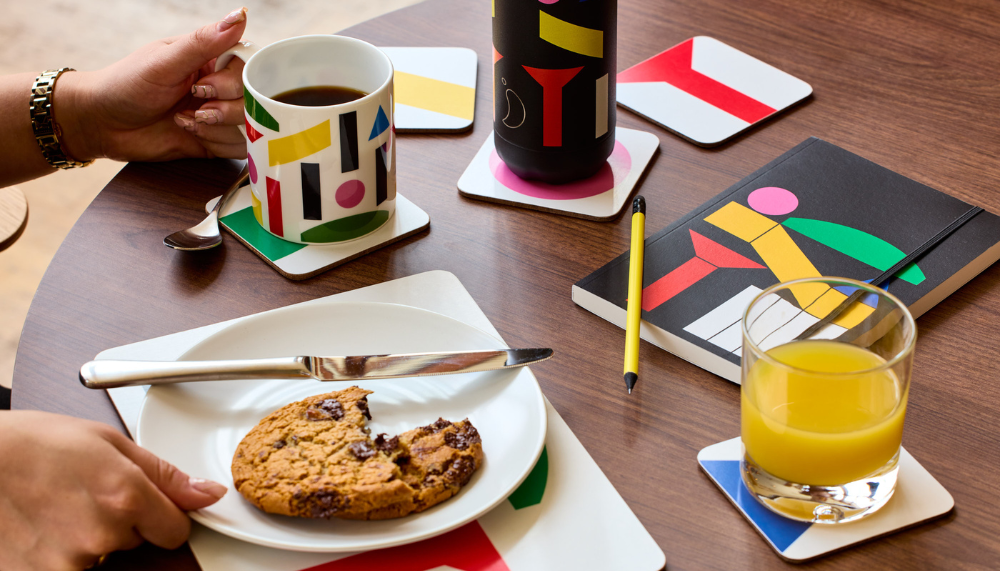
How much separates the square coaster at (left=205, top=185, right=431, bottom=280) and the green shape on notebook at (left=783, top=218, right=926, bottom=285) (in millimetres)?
383

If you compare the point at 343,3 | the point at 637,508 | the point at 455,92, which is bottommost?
the point at 343,3

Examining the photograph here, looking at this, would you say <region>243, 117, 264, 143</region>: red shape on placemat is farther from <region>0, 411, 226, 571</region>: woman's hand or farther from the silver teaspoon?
<region>0, 411, 226, 571</region>: woman's hand

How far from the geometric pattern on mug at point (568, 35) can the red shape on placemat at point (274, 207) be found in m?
0.29

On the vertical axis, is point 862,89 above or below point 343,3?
above

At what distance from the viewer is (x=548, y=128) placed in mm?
838

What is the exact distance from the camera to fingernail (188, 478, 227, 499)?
54 centimetres

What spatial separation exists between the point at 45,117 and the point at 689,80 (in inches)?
30.6

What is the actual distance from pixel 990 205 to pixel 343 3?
2658mm

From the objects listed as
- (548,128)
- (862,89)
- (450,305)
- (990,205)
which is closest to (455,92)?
(548,128)

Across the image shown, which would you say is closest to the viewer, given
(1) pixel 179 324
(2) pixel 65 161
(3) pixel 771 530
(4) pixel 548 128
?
(3) pixel 771 530

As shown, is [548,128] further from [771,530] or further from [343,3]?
[343,3]

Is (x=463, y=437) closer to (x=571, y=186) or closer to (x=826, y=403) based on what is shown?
(x=826, y=403)

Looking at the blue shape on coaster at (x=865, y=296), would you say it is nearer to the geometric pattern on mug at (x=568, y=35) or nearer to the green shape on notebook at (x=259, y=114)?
the geometric pattern on mug at (x=568, y=35)

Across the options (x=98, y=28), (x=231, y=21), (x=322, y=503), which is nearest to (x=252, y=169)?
A: (x=231, y=21)
